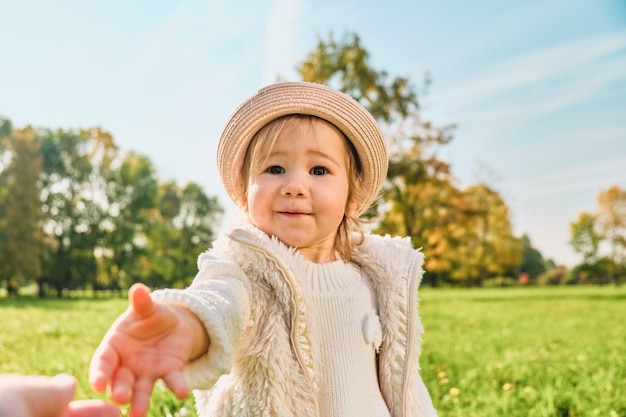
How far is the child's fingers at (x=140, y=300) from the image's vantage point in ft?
3.60

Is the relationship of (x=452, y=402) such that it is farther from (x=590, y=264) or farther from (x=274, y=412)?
(x=590, y=264)

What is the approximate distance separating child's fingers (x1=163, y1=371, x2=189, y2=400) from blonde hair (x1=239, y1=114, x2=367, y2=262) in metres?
1.14

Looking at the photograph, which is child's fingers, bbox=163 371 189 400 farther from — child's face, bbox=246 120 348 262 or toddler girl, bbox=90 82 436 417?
child's face, bbox=246 120 348 262

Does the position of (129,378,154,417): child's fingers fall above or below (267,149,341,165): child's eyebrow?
below

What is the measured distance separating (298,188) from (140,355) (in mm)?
1037

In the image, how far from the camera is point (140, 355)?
1.16 meters

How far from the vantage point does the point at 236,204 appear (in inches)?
96.7

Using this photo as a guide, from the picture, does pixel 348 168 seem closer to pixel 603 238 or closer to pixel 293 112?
pixel 293 112

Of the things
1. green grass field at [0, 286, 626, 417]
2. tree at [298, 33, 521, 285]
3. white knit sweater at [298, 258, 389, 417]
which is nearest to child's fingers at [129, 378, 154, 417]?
white knit sweater at [298, 258, 389, 417]

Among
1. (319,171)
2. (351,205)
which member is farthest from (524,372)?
(319,171)

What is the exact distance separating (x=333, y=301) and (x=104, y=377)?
121 cm

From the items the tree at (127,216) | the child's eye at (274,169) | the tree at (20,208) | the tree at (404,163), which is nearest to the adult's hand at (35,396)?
the child's eye at (274,169)

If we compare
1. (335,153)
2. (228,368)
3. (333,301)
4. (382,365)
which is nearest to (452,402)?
(382,365)

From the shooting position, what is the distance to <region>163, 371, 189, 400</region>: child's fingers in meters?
1.09
